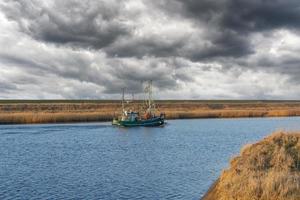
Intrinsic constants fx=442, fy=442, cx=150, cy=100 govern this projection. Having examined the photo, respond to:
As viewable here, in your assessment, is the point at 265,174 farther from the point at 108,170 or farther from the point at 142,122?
the point at 142,122

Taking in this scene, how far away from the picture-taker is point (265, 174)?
67.8ft

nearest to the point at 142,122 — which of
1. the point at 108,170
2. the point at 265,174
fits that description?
the point at 108,170

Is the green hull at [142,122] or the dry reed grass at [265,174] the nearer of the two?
the dry reed grass at [265,174]

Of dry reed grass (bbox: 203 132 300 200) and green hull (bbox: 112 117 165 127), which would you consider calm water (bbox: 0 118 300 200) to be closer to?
dry reed grass (bbox: 203 132 300 200)

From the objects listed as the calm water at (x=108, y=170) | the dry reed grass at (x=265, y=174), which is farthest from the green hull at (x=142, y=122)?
the dry reed grass at (x=265, y=174)

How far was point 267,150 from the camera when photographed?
24.5 metres

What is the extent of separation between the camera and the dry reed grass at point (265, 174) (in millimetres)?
19056

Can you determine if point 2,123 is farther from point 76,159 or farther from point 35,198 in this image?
point 35,198

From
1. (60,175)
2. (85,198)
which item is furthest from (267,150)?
(60,175)

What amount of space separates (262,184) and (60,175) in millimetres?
18490

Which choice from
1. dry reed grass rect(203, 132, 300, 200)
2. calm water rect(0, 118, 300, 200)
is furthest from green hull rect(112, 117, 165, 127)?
dry reed grass rect(203, 132, 300, 200)

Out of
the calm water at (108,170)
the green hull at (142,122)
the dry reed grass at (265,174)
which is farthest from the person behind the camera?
the green hull at (142,122)

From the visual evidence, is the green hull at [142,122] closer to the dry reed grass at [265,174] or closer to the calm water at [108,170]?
the calm water at [108,170]

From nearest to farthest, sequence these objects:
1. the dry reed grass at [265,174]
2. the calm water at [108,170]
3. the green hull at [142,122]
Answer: the dry reed grass at [265,174] → the calm water at [108,170] → the green hull at [142,122]
